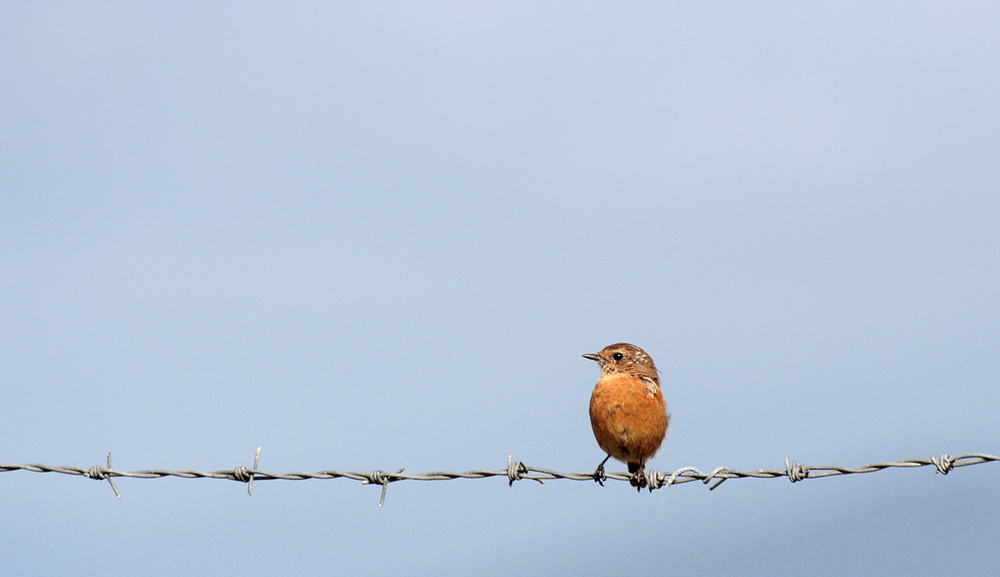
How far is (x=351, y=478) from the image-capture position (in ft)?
20.4

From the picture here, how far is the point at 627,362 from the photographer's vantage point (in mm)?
9156

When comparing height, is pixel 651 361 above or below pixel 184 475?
above

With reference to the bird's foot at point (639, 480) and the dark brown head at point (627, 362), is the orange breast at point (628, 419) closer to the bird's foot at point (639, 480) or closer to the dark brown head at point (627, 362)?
the dark brown head at point (627, 362)

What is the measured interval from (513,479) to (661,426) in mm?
2809

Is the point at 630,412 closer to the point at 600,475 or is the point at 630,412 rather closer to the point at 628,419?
the point at 628,419

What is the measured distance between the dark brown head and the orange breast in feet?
0.51

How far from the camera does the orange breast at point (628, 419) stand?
342 inches

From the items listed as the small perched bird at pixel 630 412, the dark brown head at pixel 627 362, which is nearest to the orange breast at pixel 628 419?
the small perched bird at pixel 630 412

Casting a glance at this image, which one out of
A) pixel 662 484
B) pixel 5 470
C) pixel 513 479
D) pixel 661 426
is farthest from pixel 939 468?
pixel 5 470

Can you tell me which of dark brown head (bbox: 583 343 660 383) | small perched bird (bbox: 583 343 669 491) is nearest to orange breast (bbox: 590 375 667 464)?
small perched bird (bbox: 583 343 669 491)

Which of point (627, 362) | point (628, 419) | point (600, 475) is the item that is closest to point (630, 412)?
point (628, 419)

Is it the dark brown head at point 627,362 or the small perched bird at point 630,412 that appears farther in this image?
the dark brown head at point 627,362

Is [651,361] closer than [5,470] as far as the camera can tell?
No

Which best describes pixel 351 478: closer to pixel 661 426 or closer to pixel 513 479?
pixel 513 479
